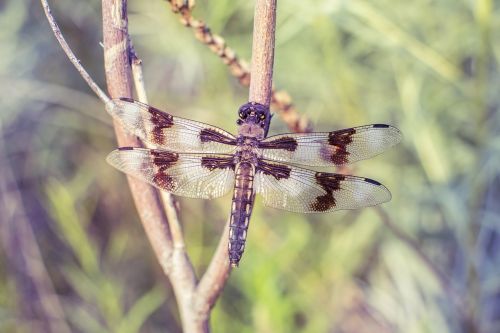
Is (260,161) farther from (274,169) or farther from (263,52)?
(263,52)

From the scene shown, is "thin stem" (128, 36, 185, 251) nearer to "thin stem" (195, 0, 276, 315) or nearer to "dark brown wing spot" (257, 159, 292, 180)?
"thin stem" (195, 0, 276, 315)

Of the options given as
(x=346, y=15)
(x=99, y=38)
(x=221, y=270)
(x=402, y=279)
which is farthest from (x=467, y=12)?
(x=221, y=270)

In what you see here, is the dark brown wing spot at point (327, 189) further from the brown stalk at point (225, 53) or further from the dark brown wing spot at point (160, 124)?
the dark brown wing spot at point (160, 124)

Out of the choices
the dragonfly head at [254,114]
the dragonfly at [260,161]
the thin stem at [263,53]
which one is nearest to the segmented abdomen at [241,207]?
the dragonfly at [260,161]

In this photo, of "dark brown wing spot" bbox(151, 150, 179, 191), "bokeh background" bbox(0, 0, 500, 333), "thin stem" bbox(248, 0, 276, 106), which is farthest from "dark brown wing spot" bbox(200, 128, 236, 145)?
"thin stem" bbox(248, 0, 276, 106)

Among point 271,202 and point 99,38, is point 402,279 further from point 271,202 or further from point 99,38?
point 99,38

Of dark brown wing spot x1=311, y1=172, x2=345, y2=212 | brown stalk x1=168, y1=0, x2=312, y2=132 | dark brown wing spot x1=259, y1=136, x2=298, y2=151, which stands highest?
dark brown wing spot x1=259, y1=136, x2=298, y2=151

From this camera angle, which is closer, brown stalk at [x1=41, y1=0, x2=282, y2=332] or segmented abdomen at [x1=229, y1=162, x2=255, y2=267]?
brown stalk at [x1=41, y1=0, x2=282, y2=332]
